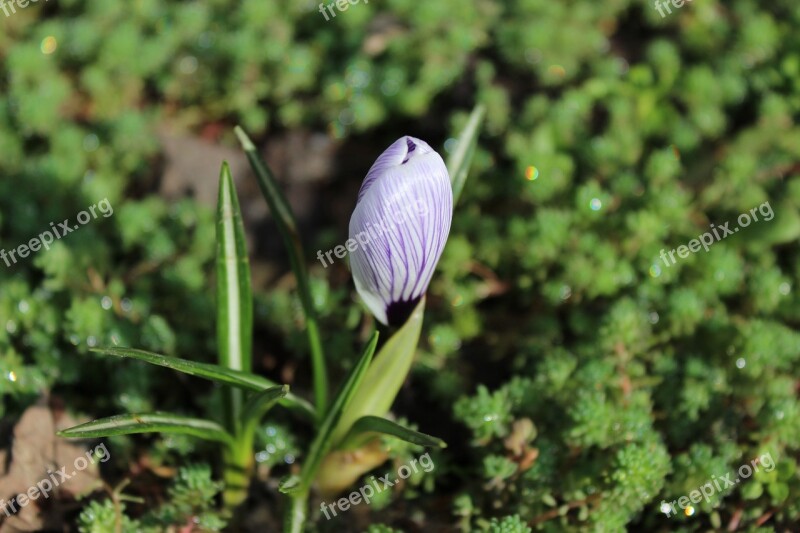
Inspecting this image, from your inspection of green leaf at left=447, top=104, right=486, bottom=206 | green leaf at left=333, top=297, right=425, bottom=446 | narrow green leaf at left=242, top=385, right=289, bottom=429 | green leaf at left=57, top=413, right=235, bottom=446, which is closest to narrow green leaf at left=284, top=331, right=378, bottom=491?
green leaf at left=333, top=297, right=425, bottom=446

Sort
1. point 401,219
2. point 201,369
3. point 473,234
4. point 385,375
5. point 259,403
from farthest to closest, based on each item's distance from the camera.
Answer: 1. point 473,234
2. point 385,375
3. point 259,403
4. point 201,369
5. point 401,219

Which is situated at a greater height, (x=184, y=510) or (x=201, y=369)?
(x=201, y=369)

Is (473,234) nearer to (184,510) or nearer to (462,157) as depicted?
(462,157)

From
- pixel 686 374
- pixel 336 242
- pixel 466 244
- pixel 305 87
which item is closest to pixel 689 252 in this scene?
pixel 686 374

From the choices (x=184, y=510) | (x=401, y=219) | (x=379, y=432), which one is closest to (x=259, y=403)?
(x=379, y=432)

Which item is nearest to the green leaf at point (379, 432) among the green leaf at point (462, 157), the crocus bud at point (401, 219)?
the crocus bud at point (401, 219)

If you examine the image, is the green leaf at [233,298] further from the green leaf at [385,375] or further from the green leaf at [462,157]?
the green leaf at [462,157]

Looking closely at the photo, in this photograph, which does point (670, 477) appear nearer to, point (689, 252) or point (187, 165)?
point (689, 252)
